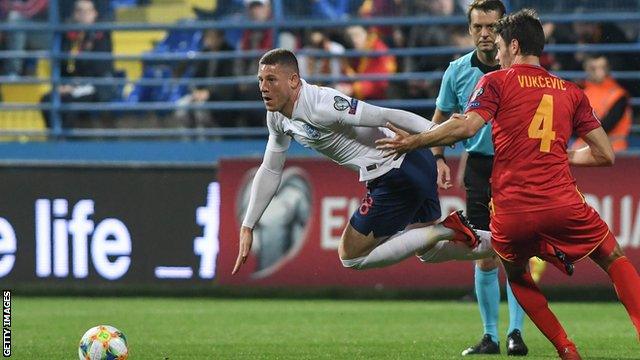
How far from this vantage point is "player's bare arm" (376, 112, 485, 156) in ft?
23.1

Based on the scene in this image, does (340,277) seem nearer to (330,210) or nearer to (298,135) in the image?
(330,210)

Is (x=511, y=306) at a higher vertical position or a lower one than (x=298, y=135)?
lower

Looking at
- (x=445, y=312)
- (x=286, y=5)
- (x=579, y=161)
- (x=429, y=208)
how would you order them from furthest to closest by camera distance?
(x=286, y=5)
(x=445, y=312)
(x=429, y=208)
(x=579, y=161)

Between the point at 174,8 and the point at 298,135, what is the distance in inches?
319

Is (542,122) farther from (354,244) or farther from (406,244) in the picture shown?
(354,244)

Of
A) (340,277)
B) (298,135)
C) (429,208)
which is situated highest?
(298,135)

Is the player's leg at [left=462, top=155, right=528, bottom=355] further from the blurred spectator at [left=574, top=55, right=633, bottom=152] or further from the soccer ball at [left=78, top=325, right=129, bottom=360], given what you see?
the blurred spectator at [left=574, top=55, right=633, bottom=152]

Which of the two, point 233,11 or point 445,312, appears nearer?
point 445,312

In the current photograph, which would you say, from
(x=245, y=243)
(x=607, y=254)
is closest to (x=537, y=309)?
(x=607, y=254)

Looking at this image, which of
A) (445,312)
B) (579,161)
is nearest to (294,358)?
(579,161)

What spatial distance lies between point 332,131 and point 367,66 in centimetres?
732

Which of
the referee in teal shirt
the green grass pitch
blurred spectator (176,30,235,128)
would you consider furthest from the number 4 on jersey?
blurred spectator (176,30,235,128)

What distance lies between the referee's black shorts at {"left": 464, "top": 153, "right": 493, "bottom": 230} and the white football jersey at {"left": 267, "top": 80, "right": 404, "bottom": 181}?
2.36 feet

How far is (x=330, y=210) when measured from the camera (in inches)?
546
